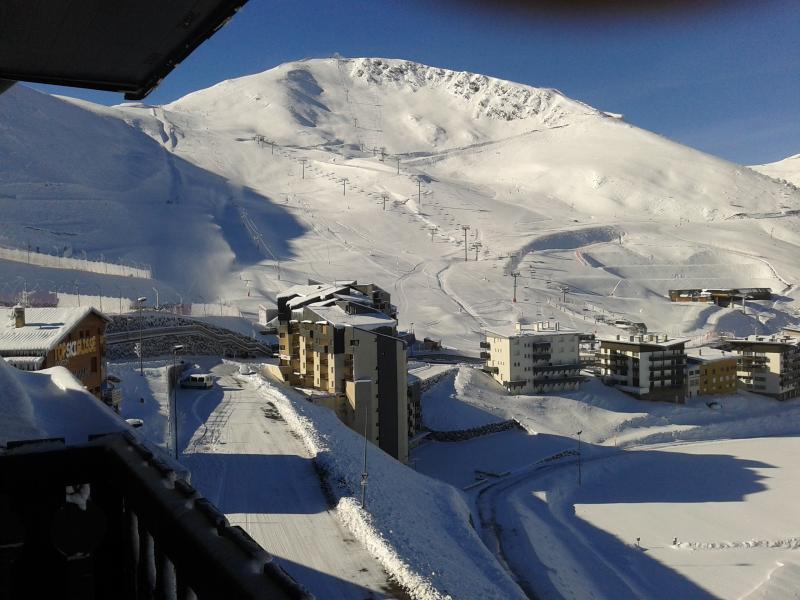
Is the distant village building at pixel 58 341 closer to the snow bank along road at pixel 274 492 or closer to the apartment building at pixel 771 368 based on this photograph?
the snow bank along road at pixel 274 492

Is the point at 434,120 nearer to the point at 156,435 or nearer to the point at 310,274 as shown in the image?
the point at 310,274

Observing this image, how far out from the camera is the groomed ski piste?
1138 cm

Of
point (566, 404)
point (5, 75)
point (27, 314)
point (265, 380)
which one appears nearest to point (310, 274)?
point (566, 404)

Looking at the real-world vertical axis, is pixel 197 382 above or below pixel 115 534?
below

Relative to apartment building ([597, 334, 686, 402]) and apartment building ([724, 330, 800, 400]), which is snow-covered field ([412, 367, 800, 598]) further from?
apartment building ([724, 330, 800, 400])

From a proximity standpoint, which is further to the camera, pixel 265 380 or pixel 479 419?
pixel 479 419

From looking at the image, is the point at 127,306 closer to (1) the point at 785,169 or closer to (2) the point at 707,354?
(2) the point at 707,354

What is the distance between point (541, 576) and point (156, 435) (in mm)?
6122

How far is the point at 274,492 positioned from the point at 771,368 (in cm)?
2373

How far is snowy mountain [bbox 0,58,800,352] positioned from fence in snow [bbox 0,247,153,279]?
1.34m

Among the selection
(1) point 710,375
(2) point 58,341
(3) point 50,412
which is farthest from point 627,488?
(3) point 50,412

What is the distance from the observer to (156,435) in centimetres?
1115

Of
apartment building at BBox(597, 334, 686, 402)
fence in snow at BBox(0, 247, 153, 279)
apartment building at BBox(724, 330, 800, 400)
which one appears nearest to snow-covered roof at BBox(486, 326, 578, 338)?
apartment building at BBox(597, 334, 686, 402)

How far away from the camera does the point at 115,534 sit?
56.5 inches
